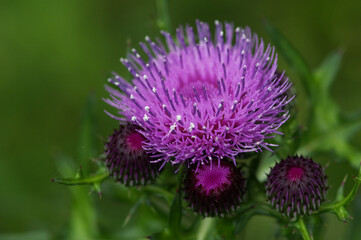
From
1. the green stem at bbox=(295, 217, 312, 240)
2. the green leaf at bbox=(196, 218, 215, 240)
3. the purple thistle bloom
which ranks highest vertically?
the purple thistle bloom

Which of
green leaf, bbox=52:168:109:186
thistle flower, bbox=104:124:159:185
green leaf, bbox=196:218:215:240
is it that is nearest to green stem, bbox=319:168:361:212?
green leaf, bbox=196:218:215:240

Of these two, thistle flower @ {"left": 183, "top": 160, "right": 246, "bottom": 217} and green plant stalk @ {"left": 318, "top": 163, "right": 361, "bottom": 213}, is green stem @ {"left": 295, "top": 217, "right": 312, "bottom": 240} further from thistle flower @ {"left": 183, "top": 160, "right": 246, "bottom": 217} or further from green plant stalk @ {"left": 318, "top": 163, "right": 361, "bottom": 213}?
thistle flower @ {"left": 183, "top": 160, "right": 246, "bottom": 217}

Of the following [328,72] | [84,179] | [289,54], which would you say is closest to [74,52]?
[289,54]

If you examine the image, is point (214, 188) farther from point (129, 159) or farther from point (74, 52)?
point (74, 52)

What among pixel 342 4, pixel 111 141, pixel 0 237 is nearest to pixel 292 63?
pixel 111 141

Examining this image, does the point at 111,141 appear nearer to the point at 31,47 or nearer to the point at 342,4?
the point at 31,47
